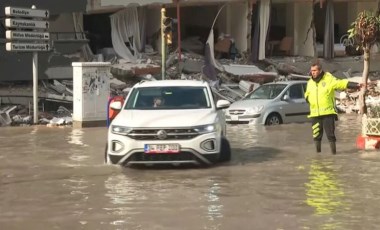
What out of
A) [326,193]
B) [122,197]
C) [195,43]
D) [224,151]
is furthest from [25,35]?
[326,193]

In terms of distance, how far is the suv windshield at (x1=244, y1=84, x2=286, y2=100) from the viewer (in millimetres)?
21594

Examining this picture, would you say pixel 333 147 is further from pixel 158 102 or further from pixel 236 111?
pixel 236 111

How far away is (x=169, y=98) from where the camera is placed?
1245 cm

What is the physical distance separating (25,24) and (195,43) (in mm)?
13758

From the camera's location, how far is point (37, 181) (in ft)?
35.7

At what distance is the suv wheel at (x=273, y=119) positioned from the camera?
2080 centimetres

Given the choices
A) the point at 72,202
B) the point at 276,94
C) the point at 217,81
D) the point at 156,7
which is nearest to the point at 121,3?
the point at 156,7

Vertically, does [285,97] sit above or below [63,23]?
below

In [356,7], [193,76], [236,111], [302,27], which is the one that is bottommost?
[236,111]

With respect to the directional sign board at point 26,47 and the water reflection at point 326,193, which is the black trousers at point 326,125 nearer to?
the water reflection at point 326,193

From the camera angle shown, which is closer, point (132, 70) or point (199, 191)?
point (199, 191)

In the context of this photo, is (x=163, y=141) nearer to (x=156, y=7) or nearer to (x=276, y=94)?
(x=276, y=94)

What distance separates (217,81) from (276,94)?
27.0 feet

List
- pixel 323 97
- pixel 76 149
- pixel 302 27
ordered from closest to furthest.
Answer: pixel 323 97
pixel 76 149
pixel 302 27
